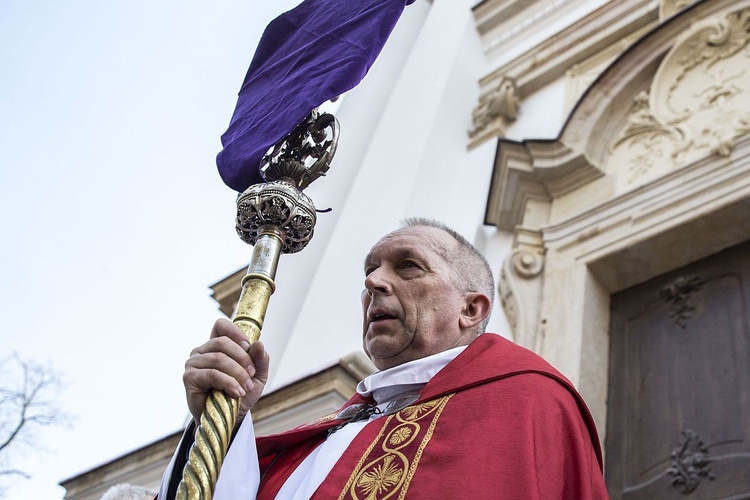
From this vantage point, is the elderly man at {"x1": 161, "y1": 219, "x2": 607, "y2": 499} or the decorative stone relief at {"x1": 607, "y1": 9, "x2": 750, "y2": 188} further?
the decorative stone relief at {"x1": 607, "y1": 9, "x2": 750, "y2": 188}

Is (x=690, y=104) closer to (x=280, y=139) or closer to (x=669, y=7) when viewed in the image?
(x=669, y=7)

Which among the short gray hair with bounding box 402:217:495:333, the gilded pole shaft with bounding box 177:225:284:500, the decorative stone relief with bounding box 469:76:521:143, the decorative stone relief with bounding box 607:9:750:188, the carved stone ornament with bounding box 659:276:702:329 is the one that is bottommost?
the gilded pole shaft with bounding box 177:225:284:500

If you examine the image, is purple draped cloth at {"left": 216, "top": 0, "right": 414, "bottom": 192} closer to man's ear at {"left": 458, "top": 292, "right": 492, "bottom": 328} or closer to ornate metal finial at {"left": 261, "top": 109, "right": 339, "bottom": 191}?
ornate metal finial at {"left": 261, "top": 109, "right": 339, "bottom": 191}

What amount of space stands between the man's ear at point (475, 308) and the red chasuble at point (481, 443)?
0.32 metres

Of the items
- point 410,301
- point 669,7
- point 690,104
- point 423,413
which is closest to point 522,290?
point 690,104

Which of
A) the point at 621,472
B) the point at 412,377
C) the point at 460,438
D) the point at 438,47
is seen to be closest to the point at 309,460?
the point at 412,377

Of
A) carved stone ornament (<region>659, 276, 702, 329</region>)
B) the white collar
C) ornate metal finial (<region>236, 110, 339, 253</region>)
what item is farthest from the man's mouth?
carved stone ornament (<region>659, 276, 702, 329</region>)

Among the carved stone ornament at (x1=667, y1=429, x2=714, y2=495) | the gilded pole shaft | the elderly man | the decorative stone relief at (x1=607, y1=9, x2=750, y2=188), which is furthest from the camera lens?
the decorative stone relief at (x1=607, y1=9, x2=750, y2=188)

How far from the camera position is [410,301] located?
2301 mm

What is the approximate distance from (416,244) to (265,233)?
64cm

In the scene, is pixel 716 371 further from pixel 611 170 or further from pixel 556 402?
pixel 556 402

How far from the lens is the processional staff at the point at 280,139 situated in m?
1.66

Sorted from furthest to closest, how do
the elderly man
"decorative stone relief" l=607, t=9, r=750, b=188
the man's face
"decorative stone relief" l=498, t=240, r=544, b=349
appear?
"decorative stone relief" l=607, t=9, r=750, b=188, "decorative stone relief" l=498, t=240, r=544, b=349, the man's face, the elderly man

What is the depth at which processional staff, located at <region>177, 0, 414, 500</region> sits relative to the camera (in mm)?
1659
